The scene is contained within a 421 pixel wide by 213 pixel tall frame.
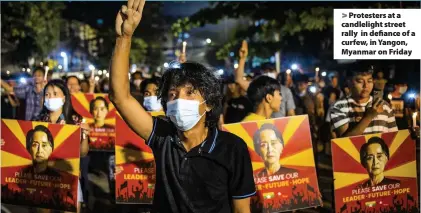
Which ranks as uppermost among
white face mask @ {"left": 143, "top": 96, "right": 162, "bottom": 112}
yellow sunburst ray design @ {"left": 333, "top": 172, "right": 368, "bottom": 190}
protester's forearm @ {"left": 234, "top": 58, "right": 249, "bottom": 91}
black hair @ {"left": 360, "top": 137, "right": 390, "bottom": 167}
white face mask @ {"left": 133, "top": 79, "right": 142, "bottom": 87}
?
white face mask @ {"left": 133, "top": 79, "right": 142, "bottom": 87}

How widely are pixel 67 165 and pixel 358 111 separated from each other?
2708 mm

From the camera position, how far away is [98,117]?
33.8 ft

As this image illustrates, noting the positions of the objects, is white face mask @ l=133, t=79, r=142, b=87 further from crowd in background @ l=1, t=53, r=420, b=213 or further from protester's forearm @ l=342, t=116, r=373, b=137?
protester's forearm @ l=342, t=116, r=373, b=137

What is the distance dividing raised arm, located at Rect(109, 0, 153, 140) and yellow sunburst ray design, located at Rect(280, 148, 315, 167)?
283 cm

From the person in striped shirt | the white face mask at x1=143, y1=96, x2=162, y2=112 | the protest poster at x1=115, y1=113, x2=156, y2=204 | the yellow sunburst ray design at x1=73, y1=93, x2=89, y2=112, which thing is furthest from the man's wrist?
the yellow sunburst ray design at x1=73, y1=93, x2=89, y2=112

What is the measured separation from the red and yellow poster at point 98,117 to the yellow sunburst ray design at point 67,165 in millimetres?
3912

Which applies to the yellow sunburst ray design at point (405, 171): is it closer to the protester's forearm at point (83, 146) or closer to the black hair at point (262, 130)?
the black hair at point (262, 130)

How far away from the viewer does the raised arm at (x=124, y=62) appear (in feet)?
9.91

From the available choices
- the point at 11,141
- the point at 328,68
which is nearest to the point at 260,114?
the point at 11,141

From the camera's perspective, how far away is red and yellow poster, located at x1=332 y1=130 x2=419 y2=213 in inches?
221

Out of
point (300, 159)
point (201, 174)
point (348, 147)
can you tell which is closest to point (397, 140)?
point (348, 147)

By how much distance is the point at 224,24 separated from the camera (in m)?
92.8

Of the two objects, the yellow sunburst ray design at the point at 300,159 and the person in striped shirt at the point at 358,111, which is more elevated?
the person in striped shirt at the point at 358,111

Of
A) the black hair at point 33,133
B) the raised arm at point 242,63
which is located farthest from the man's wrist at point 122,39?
the raised arm at point 242,63
